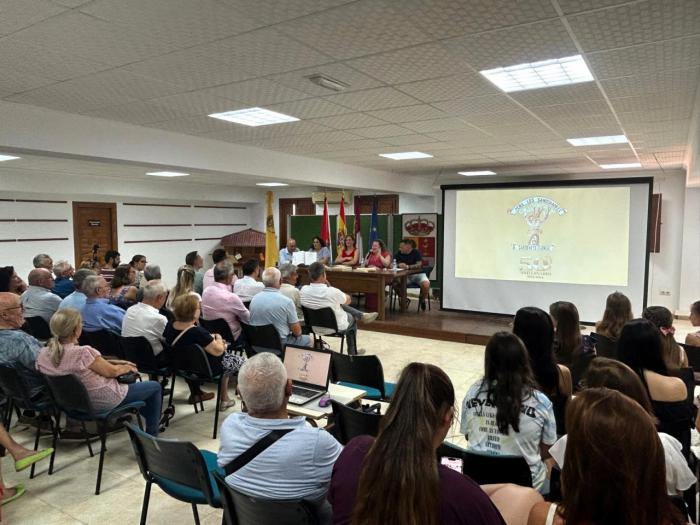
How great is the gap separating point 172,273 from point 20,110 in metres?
8.11

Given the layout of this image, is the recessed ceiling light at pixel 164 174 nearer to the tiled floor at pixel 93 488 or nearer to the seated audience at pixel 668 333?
the tiled floor at pixel 93 488

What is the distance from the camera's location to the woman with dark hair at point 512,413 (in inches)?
76.1

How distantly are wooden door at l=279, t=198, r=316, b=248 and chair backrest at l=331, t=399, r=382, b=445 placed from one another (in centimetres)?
1011

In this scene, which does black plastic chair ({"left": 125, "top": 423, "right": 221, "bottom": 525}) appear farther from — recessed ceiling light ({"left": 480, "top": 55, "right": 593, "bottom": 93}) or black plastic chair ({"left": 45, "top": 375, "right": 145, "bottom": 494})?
recessed ceiling light ({"left": 480, "top": 55, "right": 593, "bottom": 93})

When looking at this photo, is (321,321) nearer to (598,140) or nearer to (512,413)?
(512,413)

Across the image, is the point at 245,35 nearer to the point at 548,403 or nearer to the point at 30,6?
the point at 30,6

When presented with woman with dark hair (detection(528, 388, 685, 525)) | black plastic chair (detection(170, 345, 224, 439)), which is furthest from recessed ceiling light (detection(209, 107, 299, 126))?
woman with dark hair (detection(528, 388, 685, 525))

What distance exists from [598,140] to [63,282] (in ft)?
21.0

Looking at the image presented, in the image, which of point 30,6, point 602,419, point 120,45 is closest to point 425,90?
point 120,45

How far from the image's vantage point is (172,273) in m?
11.8

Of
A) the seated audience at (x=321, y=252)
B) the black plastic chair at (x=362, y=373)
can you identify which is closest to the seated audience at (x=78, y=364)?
the black plastic chair at (x=362, y=373)

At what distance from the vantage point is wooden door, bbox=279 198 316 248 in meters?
12.5

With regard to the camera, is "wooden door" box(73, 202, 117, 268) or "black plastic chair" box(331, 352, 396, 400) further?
"wooden door" box(73, 202, 117, 268)

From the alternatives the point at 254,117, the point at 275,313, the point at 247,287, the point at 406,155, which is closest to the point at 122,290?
the point at 247,287
